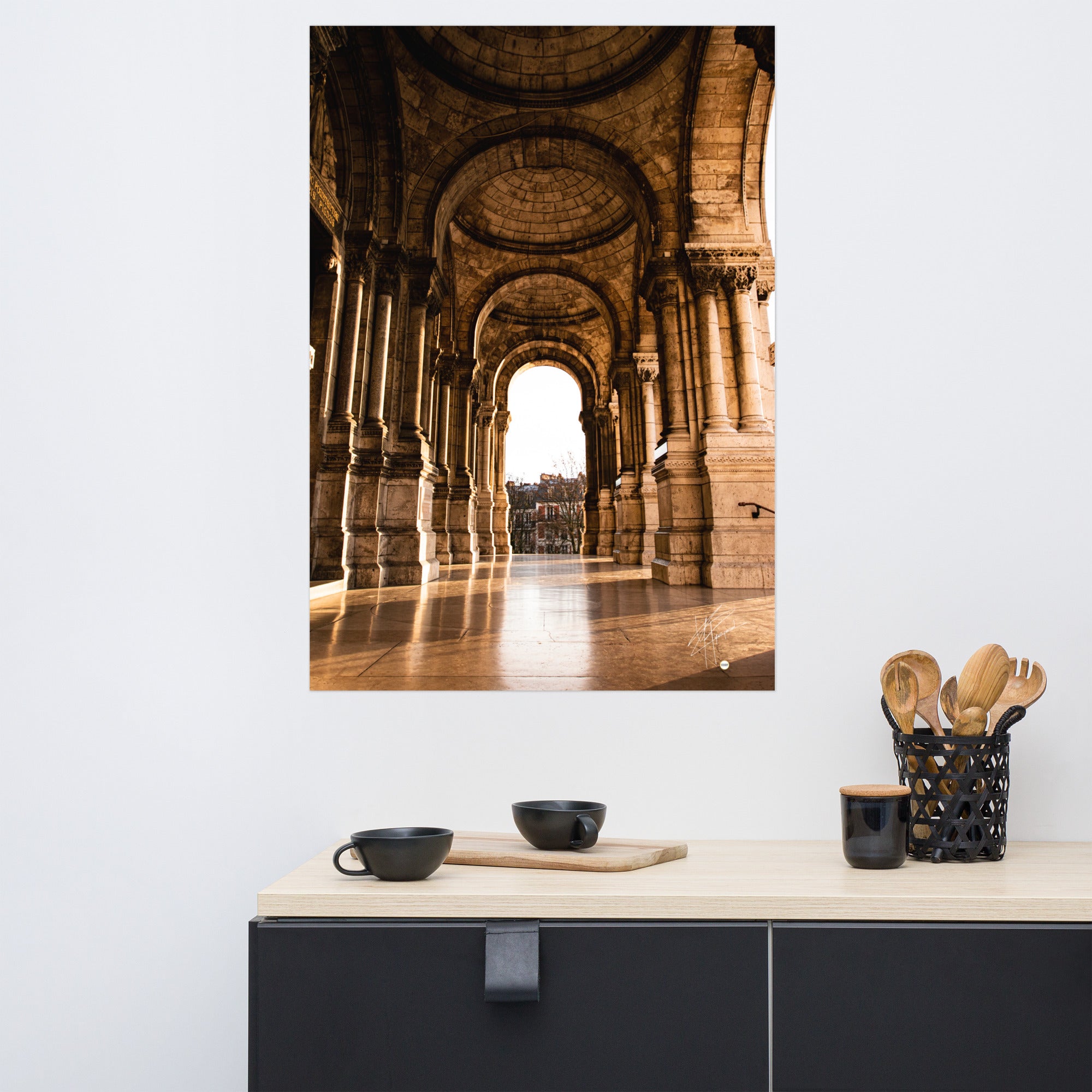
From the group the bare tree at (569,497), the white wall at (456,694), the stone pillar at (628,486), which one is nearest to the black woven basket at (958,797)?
the white wall at (456,694)

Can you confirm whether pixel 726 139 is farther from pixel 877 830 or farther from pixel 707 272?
pixel 877 830

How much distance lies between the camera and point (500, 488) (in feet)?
7.39

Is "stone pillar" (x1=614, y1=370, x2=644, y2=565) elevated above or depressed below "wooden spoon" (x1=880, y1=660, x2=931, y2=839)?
above

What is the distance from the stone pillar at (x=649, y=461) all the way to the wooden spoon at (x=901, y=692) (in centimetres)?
60

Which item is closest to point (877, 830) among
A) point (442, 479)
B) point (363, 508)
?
point (442, 479)

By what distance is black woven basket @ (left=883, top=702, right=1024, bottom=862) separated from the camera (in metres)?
1.80

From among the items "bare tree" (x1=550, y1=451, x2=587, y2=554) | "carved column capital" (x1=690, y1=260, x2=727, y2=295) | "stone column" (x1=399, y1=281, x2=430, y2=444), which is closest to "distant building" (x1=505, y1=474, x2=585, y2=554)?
"bare tree" (x1=550, y1=451, x2=587, y2=554)

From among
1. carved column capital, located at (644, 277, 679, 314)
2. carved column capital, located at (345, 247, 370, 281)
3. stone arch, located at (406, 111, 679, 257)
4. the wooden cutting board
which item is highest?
stone arch, located at (406, 111, 679, 257)

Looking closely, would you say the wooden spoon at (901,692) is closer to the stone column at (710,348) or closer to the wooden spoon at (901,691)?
the wooden spoon at (901,691)

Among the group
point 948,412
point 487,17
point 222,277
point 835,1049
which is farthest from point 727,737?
point 487,17

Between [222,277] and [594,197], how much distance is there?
919 millimetres

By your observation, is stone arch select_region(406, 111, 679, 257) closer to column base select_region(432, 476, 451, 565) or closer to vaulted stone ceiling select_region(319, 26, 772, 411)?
vaulted stone ceiling select_region(319, 26, 772, 411)

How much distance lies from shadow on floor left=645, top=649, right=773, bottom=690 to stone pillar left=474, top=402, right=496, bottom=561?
1.66 feet

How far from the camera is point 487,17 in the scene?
2.20 metres
